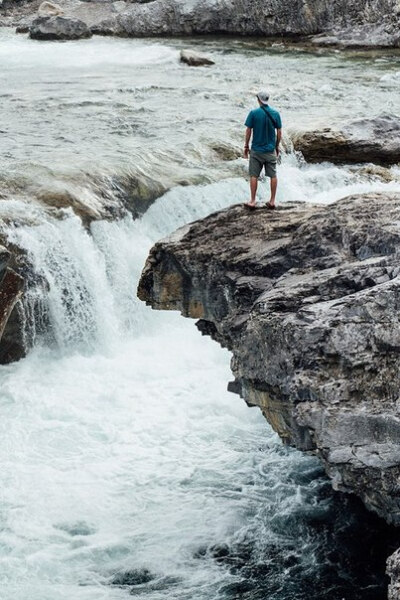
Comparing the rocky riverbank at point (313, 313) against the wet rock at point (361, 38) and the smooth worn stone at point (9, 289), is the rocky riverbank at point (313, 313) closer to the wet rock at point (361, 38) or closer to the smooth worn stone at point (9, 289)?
the smooth worn stone at point (9, 289)

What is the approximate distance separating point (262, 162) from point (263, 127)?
1.96 feet

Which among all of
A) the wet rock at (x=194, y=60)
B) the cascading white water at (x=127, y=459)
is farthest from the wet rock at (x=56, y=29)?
the cascading white water at (x=127, y=459)

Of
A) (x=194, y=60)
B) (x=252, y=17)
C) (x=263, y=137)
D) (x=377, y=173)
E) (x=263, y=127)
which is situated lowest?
(x=377, y=173)

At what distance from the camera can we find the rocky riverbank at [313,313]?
322 inches

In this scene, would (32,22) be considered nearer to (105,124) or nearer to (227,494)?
(105,124)

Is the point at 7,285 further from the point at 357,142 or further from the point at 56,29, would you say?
the point at 56,29

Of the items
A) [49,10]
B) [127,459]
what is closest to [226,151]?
[127,459]

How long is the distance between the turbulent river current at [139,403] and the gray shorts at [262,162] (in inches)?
114

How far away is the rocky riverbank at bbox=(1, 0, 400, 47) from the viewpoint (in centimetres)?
3497

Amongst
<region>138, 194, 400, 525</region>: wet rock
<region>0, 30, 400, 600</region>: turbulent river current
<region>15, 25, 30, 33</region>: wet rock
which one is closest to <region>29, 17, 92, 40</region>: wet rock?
<region>15, 25, 30, 33</region>: wet rock

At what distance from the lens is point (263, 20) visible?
36281mm

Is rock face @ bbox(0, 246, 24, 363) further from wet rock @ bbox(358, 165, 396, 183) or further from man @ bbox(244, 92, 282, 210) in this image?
wet rock @ bbox(358, 165, 396, 183)

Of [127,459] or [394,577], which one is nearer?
[394,577]

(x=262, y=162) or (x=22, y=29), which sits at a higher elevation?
(x=22, y=29)
